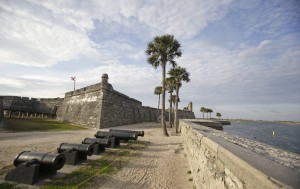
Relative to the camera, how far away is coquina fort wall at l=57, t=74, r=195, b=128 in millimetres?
22281

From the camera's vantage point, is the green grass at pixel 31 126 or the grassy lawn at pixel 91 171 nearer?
the grassy lawn at pixel 91 171

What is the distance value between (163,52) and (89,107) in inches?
461

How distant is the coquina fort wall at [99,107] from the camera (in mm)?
22281

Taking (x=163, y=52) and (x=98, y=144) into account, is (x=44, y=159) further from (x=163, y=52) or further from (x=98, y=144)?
(x=163, y=52)

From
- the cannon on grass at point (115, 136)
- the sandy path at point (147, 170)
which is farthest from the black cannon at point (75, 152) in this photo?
the cannon on grass at point (115, 136)

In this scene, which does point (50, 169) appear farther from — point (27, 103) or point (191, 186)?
point (27, 103)

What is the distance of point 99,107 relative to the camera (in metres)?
22.2

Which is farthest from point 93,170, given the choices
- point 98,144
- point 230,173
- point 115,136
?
point 230,173

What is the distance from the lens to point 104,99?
2267 centimetres

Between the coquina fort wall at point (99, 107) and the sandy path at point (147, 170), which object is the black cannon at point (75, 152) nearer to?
the sandy path at point (147, 170)

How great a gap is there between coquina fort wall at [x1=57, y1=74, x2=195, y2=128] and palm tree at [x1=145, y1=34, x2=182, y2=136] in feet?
23.2

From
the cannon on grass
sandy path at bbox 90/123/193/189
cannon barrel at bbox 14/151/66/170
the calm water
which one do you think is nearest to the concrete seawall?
sandy path at bbox 90/123/193/189

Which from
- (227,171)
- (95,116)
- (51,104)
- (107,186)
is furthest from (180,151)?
(51,104)

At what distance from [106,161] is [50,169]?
2847 mm
